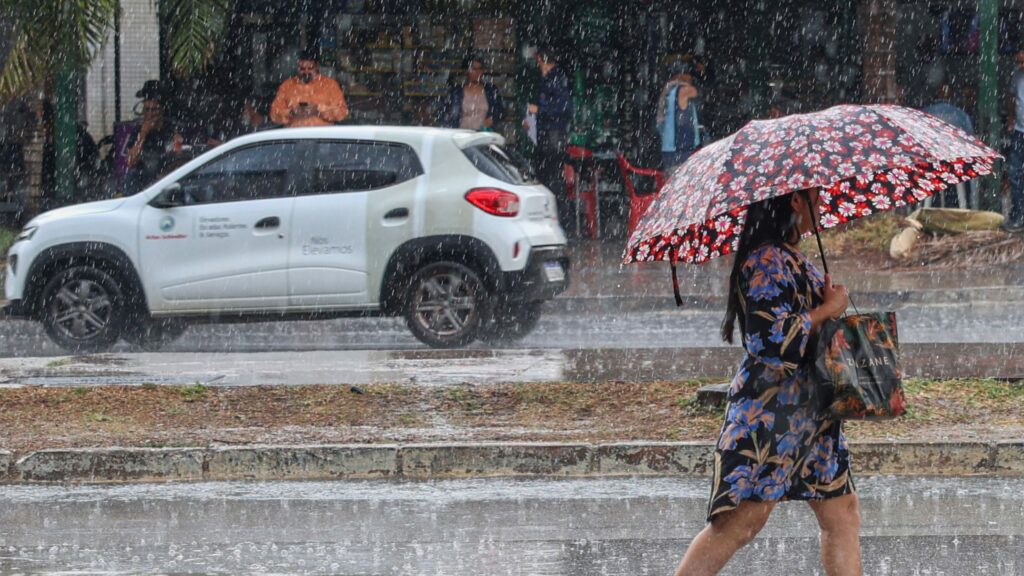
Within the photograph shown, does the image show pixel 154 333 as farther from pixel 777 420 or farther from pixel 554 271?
pixel 777 420

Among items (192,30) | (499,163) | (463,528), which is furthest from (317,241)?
(192,30)

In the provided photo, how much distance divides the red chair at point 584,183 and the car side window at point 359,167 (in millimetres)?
7572

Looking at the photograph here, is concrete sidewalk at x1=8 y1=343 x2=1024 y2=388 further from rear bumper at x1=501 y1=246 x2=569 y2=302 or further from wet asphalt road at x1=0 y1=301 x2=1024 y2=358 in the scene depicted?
wet asphalt road at x1=0 y1=301 x2=1024 y2=358

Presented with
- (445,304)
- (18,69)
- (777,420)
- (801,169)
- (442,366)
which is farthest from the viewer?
(18,69)

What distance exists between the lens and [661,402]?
9.62m

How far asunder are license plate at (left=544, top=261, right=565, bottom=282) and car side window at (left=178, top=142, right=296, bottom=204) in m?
1.96

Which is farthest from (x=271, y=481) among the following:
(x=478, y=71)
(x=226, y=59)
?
(x=226, y=59)

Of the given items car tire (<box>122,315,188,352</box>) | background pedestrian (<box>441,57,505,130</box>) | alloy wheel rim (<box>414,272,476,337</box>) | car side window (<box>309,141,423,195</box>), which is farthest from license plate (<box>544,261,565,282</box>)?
background pedestrian (<box>441,57,505,130</box>)

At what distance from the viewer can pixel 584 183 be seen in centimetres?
2038

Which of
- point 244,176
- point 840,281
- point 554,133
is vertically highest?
point 554,133

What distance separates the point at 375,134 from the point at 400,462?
4.84 meters

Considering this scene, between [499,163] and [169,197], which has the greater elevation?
[499,163]

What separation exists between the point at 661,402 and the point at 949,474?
1902 mm

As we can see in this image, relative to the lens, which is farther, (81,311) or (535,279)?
(81,311)
